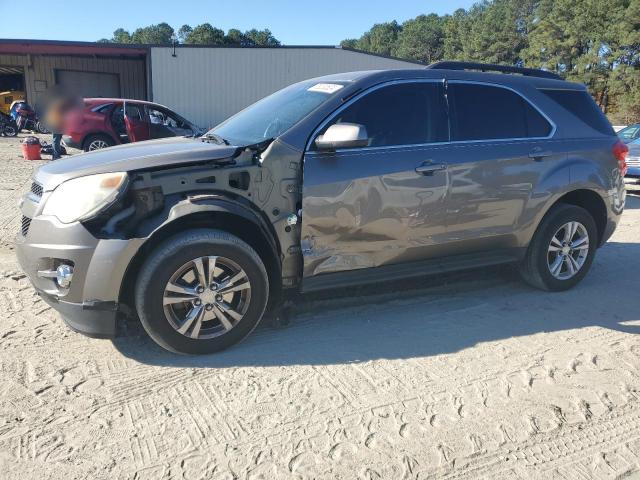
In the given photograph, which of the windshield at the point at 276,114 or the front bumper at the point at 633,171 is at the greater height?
the windshield at the point at 276,114

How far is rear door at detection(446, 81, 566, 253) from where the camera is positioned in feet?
13.9

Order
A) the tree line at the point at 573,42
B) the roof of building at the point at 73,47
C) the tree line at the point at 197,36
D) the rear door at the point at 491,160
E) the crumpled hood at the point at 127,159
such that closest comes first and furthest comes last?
the crumpled hood at the point at 127,159, the rear door at the point at 491,160, the roof of building at the point at 73,47, the tree line at the point at 573,42, the tree line at the point at 197,36

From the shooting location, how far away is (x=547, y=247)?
4.83 metres

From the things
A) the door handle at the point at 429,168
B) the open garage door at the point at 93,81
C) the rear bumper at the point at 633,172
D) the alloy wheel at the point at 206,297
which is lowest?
the alloy wheel at the point at 206,297

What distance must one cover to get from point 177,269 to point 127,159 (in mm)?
799

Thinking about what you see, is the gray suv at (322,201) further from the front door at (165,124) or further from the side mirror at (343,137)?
the front door at (165,124)

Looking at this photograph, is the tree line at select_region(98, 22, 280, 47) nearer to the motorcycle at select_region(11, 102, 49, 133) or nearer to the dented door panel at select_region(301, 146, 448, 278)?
the motorcycle at select_region(11, 102, 49, 133)

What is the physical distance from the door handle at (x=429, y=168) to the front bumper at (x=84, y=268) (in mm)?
2121

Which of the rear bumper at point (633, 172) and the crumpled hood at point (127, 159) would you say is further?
the rear bumper at point (633, 172)

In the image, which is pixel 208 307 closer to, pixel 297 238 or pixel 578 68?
pixel 297 238

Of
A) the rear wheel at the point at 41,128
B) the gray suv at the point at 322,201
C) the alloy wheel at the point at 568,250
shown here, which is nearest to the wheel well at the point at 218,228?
the gray suv at the point at 322,201

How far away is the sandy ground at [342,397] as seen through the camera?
2580mm

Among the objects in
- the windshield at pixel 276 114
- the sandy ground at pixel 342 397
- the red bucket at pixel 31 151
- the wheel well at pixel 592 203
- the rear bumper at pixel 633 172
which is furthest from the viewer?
the red bucket at pixel 31 151

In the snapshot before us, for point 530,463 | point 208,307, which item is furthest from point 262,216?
point 530,463
